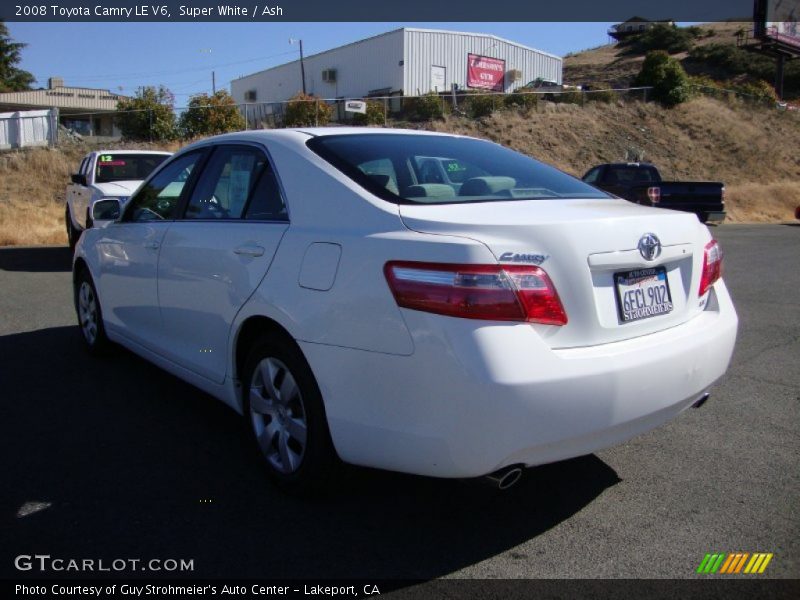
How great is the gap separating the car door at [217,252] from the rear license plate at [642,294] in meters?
1.50

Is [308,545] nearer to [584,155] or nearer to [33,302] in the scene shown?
[33,302]

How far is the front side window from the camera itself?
4.39m

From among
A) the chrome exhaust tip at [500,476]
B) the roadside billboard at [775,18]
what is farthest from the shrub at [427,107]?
the chrome exhaust tip at [500,476]

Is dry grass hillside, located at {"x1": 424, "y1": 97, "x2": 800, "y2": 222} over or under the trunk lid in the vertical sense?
over

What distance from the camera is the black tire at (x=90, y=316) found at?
5449 millimetres

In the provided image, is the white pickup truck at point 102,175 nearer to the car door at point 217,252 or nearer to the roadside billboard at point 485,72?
the car door at point 217,252

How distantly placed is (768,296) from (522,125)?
2589cm

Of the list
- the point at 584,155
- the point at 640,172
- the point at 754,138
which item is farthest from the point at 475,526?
the point at 754,138

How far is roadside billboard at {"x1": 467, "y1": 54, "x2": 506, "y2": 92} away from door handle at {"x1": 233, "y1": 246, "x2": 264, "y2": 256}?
43956mm

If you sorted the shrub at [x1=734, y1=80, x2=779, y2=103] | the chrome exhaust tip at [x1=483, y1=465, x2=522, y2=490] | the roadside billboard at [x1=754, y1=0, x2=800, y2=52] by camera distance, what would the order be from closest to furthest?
the chrome exhaust tip at [x1=483, y1=465, x2=522, y2=490] → the shrub at [x1=734, y1=80, x2=779, y2=103] → the roadside billboard at [x1=754, y1=0, x2=800, y2=52]

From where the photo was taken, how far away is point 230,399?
366 cm

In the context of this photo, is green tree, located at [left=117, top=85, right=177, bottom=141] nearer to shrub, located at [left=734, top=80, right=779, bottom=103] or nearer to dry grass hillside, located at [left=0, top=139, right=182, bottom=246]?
dry grass hillside, located at [left=0, top=139, right=182, bottom=246]

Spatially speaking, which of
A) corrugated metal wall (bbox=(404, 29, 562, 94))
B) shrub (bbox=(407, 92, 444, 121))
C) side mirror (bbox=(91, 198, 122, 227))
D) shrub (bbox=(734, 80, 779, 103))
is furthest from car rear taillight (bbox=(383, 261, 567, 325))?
shrub (bbox=(734, 80, 779, 103))

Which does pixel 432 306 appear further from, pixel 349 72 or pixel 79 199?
pixel 349 72
